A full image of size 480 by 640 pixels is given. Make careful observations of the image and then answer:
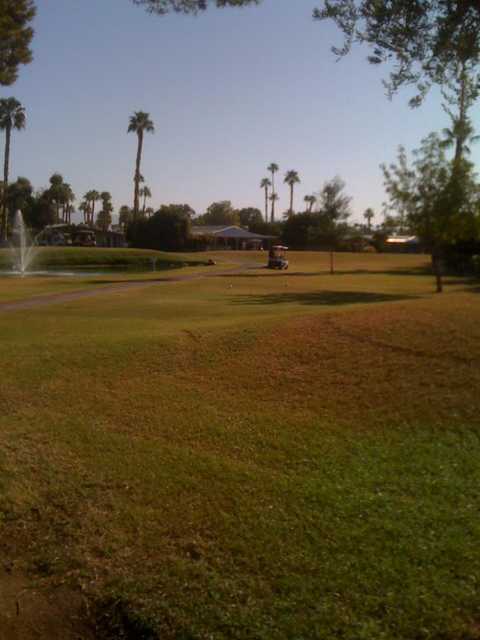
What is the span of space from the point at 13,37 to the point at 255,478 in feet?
43.7

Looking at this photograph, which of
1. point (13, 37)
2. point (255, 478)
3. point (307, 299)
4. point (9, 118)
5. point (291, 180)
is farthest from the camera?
point (291, 180)

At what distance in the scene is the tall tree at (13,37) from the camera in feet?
49.9

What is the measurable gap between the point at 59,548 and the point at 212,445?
7.45 ft

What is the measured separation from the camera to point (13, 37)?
15.9 m

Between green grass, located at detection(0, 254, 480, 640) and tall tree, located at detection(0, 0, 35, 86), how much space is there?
7.67 m

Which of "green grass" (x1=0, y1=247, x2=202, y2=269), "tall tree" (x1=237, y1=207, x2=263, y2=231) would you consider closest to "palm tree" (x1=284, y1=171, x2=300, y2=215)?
"tall tree" (x1=237, y1=207, x2=263, y2=231)

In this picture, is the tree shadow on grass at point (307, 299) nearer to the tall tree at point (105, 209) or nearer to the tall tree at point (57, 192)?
the tall tree at point (57, 192)

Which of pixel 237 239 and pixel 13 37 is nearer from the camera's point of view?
pixel 13 37

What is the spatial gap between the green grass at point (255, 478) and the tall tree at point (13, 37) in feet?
25.2

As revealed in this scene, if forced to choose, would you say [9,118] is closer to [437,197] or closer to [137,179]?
[137,179]

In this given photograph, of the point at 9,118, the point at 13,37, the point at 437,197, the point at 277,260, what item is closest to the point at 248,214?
the point at 9,118

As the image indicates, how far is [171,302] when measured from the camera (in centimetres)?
2138

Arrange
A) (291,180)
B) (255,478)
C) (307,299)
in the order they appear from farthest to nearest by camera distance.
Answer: (291,180)
(307,299)
(255,478)

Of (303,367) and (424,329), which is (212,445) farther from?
(424,329)
